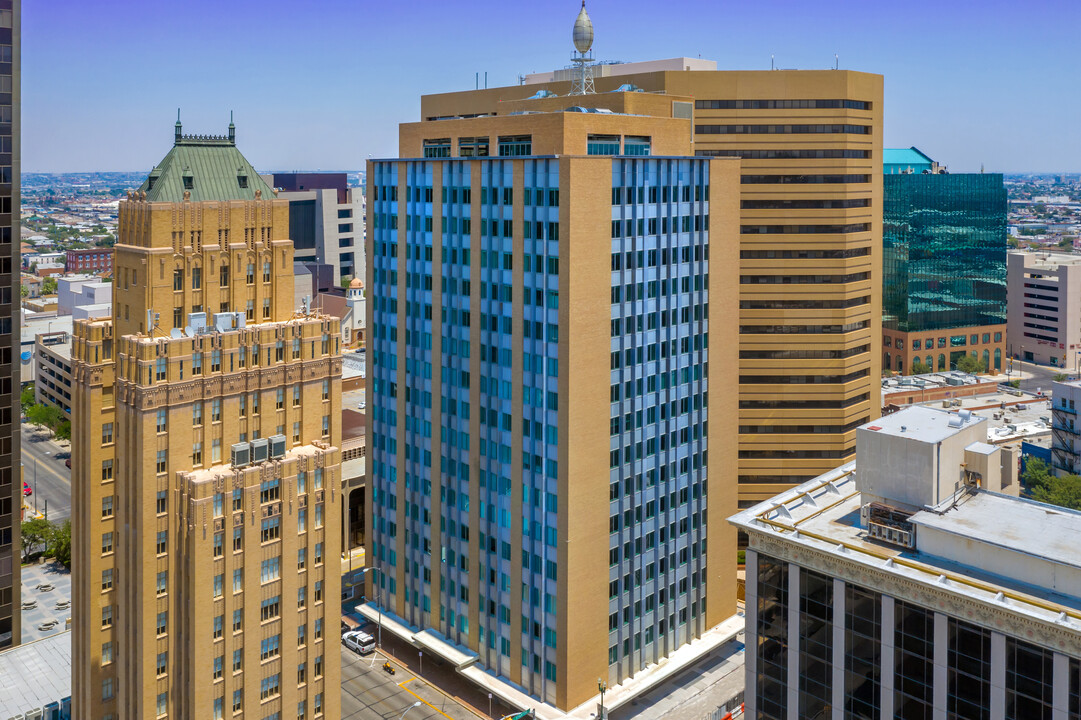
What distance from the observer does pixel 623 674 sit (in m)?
99.2

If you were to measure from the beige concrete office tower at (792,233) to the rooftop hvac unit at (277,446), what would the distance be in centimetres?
6531

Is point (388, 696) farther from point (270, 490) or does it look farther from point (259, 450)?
point (259, 450)

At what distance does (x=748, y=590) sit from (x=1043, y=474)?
104 meters

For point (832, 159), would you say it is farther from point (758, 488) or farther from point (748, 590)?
point (748, 590)

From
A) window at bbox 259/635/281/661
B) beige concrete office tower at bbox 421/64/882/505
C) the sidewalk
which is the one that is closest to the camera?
window at bbox 259/635/281/661

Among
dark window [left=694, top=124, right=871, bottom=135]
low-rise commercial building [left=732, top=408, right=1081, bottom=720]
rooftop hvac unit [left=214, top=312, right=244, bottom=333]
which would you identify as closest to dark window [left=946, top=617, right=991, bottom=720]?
low-rise commercial building [left=732, top=408, right=1081, bottom=720]

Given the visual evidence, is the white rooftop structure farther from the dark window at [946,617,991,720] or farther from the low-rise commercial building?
the dark window at [946,617,991,720]

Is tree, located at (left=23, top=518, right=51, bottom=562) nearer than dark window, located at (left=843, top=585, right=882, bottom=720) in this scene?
No

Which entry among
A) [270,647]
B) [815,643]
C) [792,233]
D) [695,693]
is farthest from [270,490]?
[792,233]

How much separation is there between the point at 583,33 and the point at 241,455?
69585 mm

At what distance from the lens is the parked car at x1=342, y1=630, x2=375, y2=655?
112m

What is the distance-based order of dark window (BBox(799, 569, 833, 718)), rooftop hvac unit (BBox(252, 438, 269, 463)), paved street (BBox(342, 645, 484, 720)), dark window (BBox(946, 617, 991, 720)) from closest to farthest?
dark window (BBox(946, 617, 991, 720))
dark window (BBox(799, 569, 833, 718))
rooftop hvac unit (BBox(252, 438, 269, 463))
paved street (BBox(342, 645, 484, 720))

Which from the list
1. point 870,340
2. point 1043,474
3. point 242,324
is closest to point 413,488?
point 242,324

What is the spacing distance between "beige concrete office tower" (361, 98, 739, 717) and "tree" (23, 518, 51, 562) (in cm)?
6322
